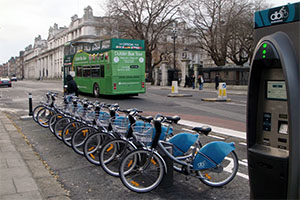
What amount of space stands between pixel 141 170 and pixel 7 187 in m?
1.92

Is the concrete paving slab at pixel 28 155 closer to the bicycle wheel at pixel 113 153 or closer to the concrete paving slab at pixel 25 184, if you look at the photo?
the concrete paving slab at pixel 25 184

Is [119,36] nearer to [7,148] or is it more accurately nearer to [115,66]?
[115,66]

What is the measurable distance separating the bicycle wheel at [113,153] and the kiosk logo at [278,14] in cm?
292

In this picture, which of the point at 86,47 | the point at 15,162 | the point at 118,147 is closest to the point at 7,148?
the point at 15,162

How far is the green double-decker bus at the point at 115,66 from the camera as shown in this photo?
59.3 ft

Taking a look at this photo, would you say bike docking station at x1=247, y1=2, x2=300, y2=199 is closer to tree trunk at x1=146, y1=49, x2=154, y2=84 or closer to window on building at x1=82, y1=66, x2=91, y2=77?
window on building at x1=82, y1=66, x2=91, y2=77

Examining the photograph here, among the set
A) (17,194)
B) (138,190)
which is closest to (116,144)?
(138,190)

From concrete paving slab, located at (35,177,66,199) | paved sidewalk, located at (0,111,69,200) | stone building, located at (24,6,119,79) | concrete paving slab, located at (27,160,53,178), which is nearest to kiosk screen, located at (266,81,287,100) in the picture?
paved sidewalk, located at (0,111,69,200)

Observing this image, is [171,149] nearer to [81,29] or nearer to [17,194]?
[17,194]

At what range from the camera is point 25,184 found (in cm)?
440

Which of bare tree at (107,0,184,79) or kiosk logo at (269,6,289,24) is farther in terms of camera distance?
bare tree at (107,0,184,79)

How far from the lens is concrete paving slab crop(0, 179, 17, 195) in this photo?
4090 millimetres

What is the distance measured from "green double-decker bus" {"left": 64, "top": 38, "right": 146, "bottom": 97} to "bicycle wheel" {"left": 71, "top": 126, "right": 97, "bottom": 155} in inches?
474

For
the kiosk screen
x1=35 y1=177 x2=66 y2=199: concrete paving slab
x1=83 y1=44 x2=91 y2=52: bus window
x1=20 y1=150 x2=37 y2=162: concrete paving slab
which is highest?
x1=83 y1=44 x2=91 y2=52: bus window
